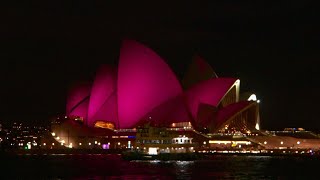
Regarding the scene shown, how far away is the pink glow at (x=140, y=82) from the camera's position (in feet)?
321

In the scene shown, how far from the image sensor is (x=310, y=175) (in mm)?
60875

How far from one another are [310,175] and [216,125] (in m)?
46.1

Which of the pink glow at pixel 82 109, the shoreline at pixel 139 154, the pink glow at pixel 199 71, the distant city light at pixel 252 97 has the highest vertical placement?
the pink glow at pixel 199 71

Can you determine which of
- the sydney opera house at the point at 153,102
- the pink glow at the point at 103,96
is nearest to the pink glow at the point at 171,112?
the sydney opera house at the point at 153,102

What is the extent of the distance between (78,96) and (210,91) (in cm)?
2303

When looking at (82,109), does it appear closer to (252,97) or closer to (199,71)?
(199,71)

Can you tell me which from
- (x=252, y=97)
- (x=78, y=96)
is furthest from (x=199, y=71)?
(x=78, y=96)

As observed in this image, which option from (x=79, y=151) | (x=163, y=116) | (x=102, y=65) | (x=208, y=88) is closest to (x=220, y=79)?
(x=208, y=88)

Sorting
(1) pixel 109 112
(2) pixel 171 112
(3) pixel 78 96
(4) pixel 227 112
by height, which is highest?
(3) pixel 78 96

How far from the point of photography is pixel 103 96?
10538cm

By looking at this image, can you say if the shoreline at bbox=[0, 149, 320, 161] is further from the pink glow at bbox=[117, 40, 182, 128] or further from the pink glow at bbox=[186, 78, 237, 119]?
the pink glow at bbox=[186, 78, 237, 119]

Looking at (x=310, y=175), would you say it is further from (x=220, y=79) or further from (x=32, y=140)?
(x=32, y=140)

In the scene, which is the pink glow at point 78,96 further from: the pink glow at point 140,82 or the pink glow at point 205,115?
the pink glow at point 205,115

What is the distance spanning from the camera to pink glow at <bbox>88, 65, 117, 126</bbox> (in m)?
104
